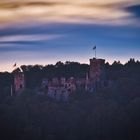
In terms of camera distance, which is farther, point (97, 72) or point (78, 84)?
point (78, 84)

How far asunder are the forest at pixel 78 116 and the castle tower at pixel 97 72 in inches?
73.8

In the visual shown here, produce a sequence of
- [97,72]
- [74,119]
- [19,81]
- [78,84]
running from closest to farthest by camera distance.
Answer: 1. [74,119]
2. [97,72]
3. [78,84]
4. [19,81]

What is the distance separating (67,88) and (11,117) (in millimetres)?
13997

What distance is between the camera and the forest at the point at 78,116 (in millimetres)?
50375

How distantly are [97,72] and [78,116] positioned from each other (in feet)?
43.5

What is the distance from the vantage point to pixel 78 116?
53656 mm

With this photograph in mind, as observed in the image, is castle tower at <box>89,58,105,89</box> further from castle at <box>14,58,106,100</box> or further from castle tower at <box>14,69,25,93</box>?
castle tower at <box>14,69,25,93</box>

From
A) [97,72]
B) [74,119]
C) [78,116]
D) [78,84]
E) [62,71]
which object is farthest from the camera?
[62,71]

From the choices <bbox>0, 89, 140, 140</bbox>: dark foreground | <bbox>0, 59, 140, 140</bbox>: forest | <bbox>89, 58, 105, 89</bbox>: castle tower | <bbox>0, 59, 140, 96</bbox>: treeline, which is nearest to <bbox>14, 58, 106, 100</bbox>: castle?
<bbox>89, 58, 105, 89</bbox>: castle tower

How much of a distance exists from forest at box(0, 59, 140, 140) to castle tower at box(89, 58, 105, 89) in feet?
6.15

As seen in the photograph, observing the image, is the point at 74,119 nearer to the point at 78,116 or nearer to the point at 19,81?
the point at 78,116

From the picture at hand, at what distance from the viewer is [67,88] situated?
6656 cm

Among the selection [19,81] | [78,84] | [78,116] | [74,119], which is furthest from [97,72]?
[74,119]

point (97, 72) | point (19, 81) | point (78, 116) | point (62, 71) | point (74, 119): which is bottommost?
point (74, 119)
